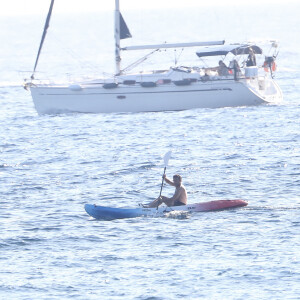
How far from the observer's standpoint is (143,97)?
6050cm

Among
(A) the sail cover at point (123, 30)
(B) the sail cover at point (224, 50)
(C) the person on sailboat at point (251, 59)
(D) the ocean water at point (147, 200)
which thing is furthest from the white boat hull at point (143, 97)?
(A) the sail cover at point (123, 30)

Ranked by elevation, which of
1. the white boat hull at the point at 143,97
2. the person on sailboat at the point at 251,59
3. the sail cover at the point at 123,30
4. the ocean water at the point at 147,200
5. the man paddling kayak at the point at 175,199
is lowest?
the ocean water at the point at 147,200

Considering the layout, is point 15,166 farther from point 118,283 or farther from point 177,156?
point 118,283

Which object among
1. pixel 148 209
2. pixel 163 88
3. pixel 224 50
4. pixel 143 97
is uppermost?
pixel 224 50

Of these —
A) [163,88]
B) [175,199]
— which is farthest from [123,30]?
[175,199]

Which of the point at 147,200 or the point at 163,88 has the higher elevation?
the point at 163,88

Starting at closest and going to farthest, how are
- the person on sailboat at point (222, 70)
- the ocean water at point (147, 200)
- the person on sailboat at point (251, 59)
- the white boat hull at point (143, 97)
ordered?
the ocean water at point (147, 200) → the person on sailboat at point (222, 70) → the white boat hull at point (143, 97) → the person on sailboat at point (251, 59)

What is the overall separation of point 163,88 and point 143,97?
5.08 ft

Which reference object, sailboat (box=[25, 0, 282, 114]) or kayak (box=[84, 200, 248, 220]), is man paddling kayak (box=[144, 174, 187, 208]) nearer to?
kayak (box=[84, 200, 248, 220])

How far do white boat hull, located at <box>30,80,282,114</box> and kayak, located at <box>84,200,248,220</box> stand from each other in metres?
27.9

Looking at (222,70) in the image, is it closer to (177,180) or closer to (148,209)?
(177,180)

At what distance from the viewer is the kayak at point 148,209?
3133 cm

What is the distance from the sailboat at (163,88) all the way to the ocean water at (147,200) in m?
0.87

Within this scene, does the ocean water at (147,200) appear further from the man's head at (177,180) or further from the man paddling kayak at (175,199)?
the man's head at (177,180)
